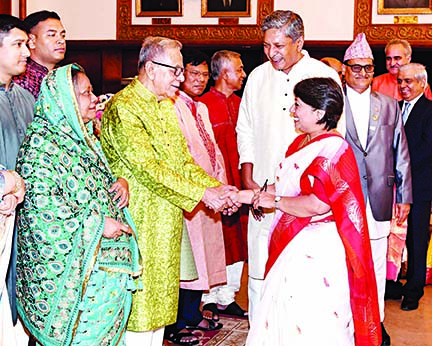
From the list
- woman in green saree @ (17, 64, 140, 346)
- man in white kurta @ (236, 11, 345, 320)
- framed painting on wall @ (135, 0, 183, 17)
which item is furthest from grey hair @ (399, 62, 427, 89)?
framed painting on wall @ (135, 0, 183, 17)

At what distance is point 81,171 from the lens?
3.10m

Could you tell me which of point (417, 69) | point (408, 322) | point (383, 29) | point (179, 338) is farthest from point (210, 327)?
point (383, 29)

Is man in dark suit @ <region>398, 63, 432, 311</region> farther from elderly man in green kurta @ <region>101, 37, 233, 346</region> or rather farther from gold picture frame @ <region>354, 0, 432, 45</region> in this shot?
gold picture frame @ <region>354, 0, 432, 45</region>

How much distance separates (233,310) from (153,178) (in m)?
2.23

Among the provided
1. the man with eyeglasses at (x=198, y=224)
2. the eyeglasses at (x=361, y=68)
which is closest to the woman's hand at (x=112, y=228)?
the man with eyeglasses at (x=198, y=224)

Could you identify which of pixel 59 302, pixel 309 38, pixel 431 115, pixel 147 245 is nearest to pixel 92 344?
pixel 59 302

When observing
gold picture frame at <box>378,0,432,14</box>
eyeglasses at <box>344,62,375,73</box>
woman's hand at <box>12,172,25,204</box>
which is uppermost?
gold picture frame at <box>378,0,432,14</box>

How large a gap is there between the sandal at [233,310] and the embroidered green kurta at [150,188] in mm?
1747

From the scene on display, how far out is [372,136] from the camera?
15.4ft

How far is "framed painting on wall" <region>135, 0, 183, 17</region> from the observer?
9734 millimetres

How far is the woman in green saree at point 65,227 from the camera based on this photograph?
3.04 metres

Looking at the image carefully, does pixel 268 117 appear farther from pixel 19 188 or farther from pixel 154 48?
pixel 19 188

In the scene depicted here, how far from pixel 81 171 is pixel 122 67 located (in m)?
7.30

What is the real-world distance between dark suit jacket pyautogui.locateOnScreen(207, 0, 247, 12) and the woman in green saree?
21.5 feet
